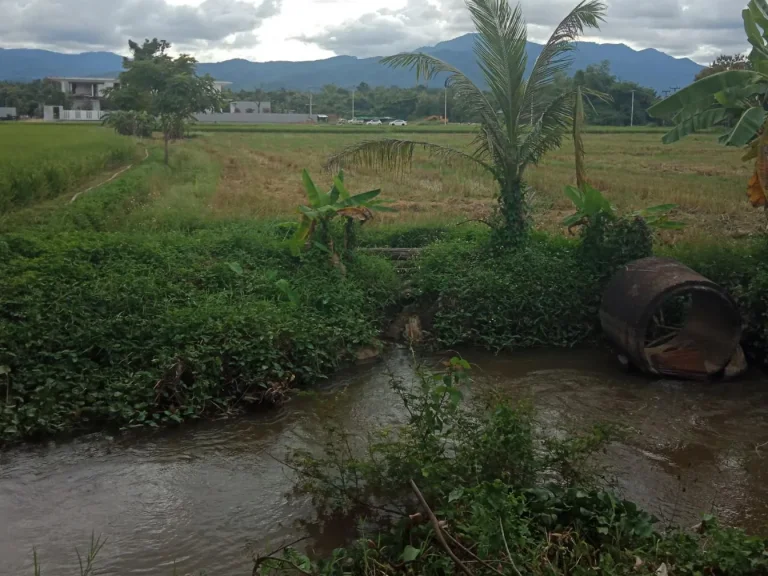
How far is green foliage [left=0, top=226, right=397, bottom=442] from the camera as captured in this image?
7277mm

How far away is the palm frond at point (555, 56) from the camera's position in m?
10.2

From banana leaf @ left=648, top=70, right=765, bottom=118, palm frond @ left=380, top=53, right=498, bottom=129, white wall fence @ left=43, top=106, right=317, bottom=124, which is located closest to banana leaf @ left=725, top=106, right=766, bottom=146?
banana leaf @ left=648, top=70, right=765, bottom=118

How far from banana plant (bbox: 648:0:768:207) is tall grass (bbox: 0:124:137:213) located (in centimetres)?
1159

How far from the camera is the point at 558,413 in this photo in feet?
24.7

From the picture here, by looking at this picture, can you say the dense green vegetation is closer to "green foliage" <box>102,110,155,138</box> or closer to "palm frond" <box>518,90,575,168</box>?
"green foliage" <box>102,110,155,138</box>

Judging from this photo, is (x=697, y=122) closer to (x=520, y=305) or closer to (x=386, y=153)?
(x=520, y=305)

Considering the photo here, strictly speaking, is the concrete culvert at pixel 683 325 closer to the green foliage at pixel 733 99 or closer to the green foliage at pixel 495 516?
the green foliage at pixel 733 99

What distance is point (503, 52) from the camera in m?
10.6

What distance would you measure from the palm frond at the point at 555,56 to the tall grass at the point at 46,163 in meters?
9.63

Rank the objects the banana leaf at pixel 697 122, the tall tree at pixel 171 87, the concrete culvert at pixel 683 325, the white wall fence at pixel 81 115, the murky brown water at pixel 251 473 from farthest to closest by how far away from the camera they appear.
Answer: the white wall fence at pixel 81 115 < the tall tree at pixel 171 87 < the banana leaf at pixel 697 122 < the concrete culvert at pixel 683 325 < the murky brown water at pixel 251 473

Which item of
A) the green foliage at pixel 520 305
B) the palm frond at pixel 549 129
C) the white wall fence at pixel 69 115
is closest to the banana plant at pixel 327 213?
the green foliage at pixel 520 305

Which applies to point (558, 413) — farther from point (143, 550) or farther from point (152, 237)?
point (152, 237)

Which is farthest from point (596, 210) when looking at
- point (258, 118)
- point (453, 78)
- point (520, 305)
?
point (258, 118)

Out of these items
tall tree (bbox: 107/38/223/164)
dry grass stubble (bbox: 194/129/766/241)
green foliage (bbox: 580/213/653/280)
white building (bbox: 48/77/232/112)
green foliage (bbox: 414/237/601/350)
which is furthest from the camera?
white building (bbox: 48/77/232/112)
